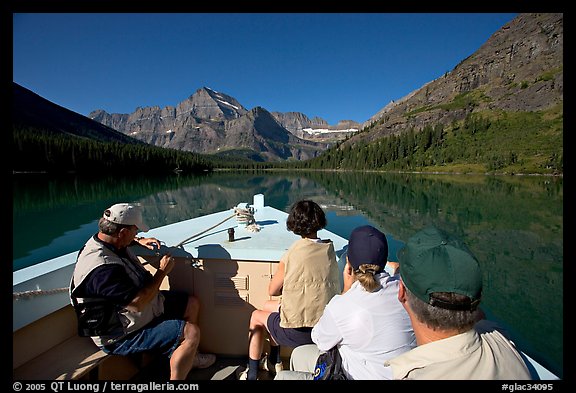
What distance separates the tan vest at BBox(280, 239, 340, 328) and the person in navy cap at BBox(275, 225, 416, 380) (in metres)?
0.49

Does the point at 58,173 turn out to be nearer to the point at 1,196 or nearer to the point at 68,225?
the point at 68,225

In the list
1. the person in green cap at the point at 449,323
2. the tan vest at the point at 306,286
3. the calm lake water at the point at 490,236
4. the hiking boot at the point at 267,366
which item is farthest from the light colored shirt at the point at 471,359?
the calm lake water at the point at 490,236

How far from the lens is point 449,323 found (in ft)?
4.02

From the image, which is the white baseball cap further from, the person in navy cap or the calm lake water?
the calm lake water

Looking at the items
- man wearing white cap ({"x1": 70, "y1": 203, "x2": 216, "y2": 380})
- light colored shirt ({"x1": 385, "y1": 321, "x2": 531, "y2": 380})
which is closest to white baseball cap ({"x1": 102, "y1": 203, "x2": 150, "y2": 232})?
man wearing white cap ({"x1": 70, "y1": 203, "x2": 216, "y2": 380})

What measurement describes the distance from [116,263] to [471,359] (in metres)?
2.48

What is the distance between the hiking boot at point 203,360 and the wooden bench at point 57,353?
0.81m

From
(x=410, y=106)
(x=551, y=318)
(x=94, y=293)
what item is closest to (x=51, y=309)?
(x=94, y=293)

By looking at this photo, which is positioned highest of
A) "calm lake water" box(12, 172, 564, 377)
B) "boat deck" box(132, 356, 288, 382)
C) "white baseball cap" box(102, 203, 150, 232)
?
"white baseball cap" box(102, 203, 150, 232)

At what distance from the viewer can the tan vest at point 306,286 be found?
8.25 ft

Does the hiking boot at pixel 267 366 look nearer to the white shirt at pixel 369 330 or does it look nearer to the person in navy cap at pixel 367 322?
the person in navy cap at pixel 367 322

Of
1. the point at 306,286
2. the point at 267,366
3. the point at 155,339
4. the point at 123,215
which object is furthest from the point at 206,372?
the point at 123,215

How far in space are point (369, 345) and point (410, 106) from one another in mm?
180778

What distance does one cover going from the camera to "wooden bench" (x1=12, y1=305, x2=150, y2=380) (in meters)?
2.26
